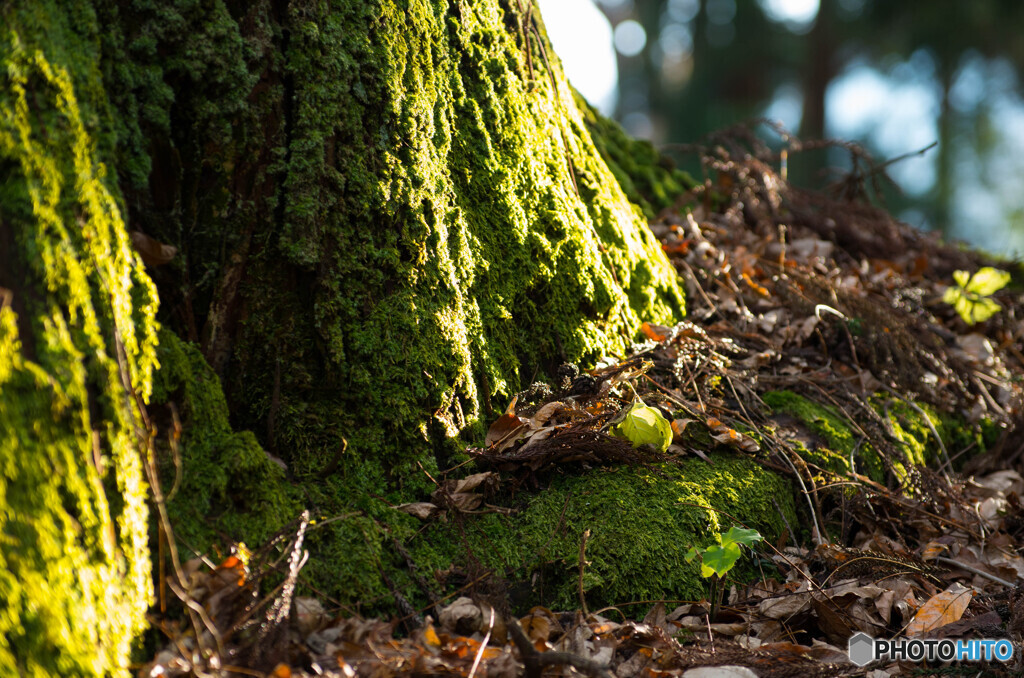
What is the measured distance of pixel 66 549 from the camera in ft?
3.70

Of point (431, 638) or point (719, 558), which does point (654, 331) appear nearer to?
point (719, 558)

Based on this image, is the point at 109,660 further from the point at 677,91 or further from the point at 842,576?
the point at 677,91

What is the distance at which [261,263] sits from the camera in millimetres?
1755

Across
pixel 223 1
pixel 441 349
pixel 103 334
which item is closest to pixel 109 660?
pixel 103 334

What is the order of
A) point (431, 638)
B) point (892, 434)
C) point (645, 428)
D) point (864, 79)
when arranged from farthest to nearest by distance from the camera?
1. point (864, 79)
2. point (892, 434)
3. point (645, 428)
4. point (431, 638)

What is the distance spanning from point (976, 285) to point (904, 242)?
36.5 inches

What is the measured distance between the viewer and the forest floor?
4.61ft

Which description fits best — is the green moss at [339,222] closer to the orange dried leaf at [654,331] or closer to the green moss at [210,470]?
the green moss at [210,470]

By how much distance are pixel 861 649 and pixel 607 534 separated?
70 centimetres

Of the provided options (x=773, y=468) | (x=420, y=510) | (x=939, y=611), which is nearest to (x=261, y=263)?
(x=420, y=510)

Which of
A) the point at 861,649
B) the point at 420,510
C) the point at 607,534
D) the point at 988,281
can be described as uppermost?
the point at 988,281

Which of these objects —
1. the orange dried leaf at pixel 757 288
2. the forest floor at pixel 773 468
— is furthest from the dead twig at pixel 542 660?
the orange dried leaf at pixel 757 288

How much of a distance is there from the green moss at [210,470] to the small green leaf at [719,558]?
1071mm

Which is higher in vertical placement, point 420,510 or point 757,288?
point 757,288
